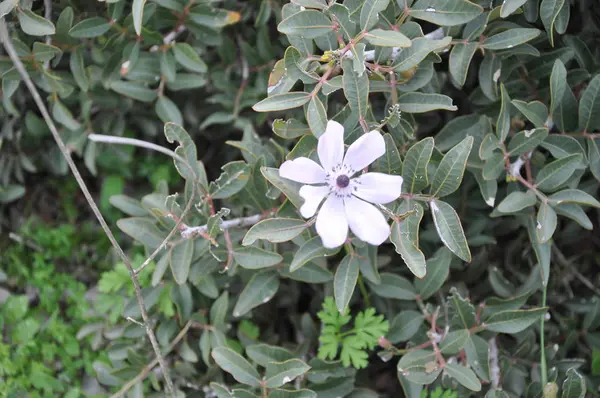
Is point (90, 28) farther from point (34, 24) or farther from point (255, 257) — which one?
point (255, 257)

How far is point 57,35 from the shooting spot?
75.5 inches

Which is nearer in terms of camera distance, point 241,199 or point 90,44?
point 241,199

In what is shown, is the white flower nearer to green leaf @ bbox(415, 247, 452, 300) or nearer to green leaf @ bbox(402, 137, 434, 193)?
green leaf @ bbox(402, 137, 434, 193)

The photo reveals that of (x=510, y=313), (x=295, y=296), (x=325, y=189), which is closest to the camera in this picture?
(x=325, y=189)

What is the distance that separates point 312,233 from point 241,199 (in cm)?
26

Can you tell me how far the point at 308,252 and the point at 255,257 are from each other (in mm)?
231

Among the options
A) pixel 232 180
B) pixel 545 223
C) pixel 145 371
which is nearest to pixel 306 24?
pixel 232 180

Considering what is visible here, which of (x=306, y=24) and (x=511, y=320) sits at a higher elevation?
(x=306, y=24)

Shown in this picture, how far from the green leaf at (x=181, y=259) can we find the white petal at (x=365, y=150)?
58cm

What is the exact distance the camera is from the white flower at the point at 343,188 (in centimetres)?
134

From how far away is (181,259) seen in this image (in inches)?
67.8

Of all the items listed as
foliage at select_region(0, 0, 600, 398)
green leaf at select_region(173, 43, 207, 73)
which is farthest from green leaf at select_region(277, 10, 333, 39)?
green leaf at select_region(173, 43, 207, 73)

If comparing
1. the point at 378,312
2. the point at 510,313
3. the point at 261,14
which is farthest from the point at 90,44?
the point at 510,313

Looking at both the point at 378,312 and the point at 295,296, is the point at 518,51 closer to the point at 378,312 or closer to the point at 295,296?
the point at 378,312
